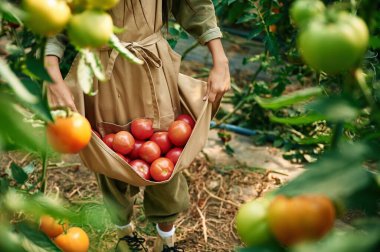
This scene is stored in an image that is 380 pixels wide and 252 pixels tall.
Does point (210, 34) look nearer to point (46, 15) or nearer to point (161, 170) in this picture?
point (161, 170)

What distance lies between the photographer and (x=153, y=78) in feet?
5.08

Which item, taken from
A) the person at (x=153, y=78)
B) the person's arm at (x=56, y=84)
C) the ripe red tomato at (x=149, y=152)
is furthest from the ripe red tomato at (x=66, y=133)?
the ripe red tomato at (x=149, y=152)

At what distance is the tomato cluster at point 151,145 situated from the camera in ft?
4.87

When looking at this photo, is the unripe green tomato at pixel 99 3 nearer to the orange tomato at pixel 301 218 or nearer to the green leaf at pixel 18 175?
the orange tomato at pixel 301 218

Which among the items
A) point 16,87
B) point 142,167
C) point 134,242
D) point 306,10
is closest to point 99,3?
point 16,87

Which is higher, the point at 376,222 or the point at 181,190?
the point at 376,222

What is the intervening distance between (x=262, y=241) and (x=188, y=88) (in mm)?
1072

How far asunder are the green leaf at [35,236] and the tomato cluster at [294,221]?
1.07 ft

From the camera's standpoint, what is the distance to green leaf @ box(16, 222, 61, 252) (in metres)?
0.72

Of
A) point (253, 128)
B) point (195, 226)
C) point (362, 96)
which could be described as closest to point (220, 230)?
point (195, 226)

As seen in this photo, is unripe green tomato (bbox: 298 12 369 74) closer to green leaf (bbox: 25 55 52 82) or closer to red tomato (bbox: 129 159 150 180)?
green leaf (bbox: 25 55 52 82)

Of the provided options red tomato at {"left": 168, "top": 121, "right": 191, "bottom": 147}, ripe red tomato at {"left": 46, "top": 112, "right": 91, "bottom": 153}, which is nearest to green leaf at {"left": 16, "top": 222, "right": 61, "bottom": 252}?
ripe red tomato at {"left": 46, "top": 112, "right": 91, "bottom": 153}

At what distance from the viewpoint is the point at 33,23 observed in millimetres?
592

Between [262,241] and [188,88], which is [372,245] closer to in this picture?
[262,241]
